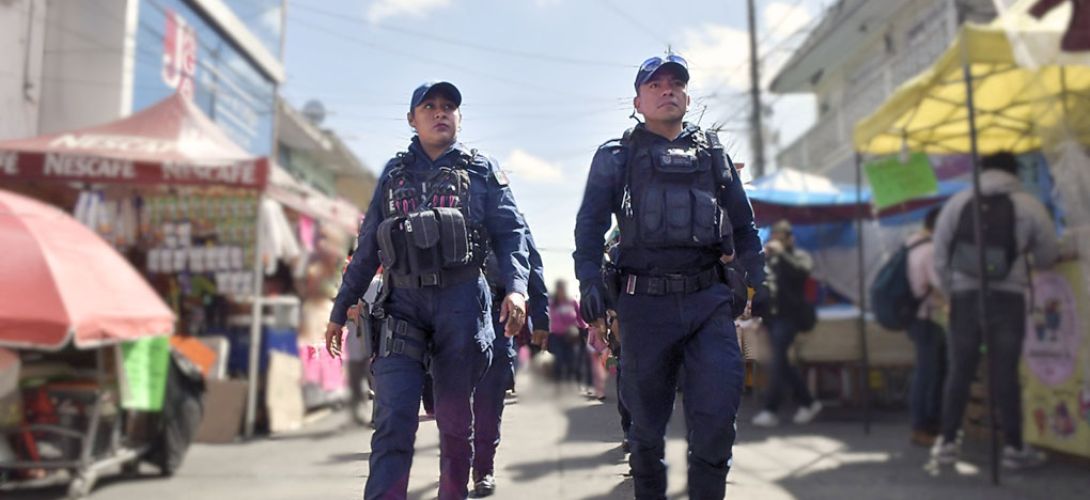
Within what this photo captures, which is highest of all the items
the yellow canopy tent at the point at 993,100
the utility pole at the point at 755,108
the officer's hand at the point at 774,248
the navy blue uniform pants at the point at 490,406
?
the utility pole at the point at 755,108

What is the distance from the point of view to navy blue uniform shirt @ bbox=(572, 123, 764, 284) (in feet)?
9.21

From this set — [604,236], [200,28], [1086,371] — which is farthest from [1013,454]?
[200,28]

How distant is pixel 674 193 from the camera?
2754 mm

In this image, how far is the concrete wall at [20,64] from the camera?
32.4 ft

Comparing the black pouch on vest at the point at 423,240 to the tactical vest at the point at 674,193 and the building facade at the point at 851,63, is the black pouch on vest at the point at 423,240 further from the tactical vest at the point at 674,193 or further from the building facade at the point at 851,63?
the building facade at the point at 851,63

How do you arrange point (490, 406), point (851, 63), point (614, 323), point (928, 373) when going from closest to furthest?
1. point (614, 323)
2. point (490, 406)
3. point (928, 373)
4. point (851, 63)

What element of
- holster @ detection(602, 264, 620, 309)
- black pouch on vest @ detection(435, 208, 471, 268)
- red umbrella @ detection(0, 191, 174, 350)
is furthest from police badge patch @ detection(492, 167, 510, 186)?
red umbrella @ detection(0, 191, 174, 350)

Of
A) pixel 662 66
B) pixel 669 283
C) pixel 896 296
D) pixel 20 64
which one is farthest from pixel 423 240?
pixel 20 64

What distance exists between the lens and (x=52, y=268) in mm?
5023

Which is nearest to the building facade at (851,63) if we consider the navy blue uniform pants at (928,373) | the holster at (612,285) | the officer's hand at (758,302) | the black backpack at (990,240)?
the navy blue uniform pants at (928,373)

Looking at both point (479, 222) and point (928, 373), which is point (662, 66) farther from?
point (928, 373)

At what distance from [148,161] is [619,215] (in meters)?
6.28

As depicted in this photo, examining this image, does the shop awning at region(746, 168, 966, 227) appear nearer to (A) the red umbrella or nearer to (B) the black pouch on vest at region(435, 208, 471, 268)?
(A) the red umbrella

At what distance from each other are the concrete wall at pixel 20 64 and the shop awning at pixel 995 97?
9.53 metres
